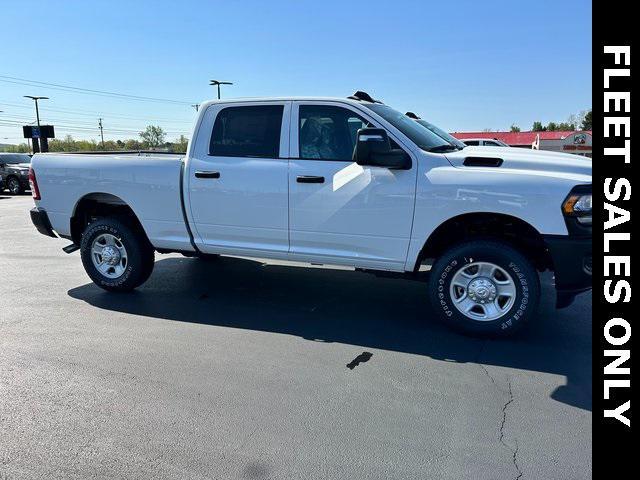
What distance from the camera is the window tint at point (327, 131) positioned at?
4.54 metres

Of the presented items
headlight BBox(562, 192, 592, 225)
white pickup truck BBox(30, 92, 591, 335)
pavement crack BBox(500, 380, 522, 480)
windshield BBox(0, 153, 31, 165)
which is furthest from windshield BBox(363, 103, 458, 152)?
windshield BBox(0, 153, 31, 165)

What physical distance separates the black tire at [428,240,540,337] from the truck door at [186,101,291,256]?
59.5 inches

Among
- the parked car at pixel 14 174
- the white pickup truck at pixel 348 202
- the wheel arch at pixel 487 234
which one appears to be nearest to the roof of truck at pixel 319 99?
the white pickup truck at pixel 348 202

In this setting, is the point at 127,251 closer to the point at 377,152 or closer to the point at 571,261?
the point at 377,152

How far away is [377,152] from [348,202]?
54 cm

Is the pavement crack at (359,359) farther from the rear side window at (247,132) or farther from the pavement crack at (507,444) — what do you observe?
the rear side window at (247,132)

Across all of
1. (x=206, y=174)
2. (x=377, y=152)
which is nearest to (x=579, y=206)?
(x=377, y=152)

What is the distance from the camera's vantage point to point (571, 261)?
3.77 metres

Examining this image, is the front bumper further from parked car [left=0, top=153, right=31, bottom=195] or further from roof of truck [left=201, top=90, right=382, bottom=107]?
parked car [left=0, top=153, right=31, bottom=195]

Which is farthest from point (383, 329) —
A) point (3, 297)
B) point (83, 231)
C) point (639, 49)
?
point (3, 297)

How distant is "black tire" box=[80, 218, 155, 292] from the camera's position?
212 inches

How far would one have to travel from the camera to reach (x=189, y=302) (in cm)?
523

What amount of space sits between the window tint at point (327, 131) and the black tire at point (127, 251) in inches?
85.5

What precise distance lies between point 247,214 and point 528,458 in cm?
319
